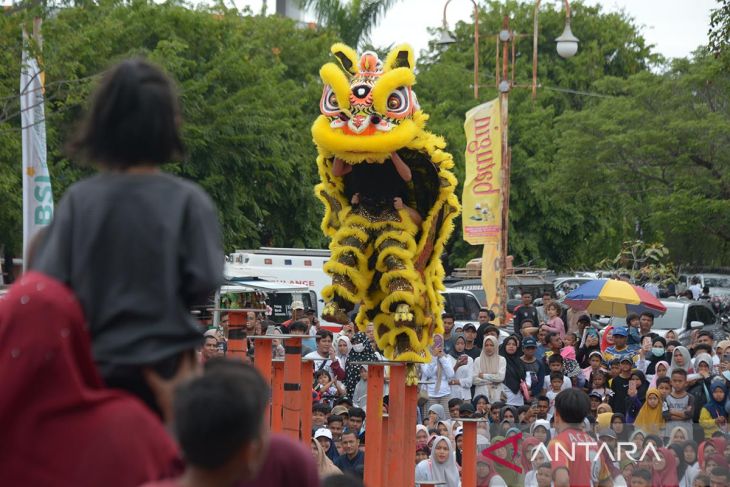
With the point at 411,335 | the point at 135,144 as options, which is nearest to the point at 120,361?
the point at 135,144

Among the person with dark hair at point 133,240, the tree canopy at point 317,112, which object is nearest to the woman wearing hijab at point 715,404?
the tree canopy at point 317,112

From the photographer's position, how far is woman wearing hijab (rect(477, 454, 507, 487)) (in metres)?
8.30

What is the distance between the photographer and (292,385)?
8500mm

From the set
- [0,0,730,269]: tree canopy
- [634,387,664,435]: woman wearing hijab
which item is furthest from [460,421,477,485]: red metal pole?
[0,0,730,269]: tree canopy

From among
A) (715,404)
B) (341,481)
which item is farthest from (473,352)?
(341,481)

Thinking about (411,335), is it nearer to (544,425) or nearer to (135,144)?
(544,425)

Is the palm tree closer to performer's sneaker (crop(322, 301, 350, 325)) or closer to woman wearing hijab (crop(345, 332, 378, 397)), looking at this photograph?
woman wearing hijab (crop(345, 332, 378, 397))

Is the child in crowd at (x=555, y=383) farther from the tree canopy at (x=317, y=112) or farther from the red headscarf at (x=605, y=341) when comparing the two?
the tree canopy at (x=317, y=112)

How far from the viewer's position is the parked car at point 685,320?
2111 cm

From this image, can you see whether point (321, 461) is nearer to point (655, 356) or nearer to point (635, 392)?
point (635, 392)

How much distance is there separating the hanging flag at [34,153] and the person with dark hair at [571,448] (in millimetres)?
6810

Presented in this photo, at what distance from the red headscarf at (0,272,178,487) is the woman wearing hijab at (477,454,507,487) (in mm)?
5426

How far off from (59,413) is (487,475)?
5.61m

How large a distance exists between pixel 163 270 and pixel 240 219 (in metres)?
21.6
